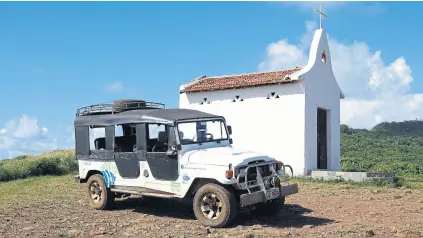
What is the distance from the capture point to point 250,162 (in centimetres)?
880

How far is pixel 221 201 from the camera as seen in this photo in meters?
8.46

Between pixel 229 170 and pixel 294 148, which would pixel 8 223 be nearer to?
pixel 229 170

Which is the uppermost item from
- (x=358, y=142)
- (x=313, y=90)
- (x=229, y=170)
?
(x=313, y=90)

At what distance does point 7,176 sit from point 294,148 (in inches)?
504

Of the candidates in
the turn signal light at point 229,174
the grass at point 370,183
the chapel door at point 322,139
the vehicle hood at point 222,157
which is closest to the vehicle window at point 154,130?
the vehicle hood at point 222,157

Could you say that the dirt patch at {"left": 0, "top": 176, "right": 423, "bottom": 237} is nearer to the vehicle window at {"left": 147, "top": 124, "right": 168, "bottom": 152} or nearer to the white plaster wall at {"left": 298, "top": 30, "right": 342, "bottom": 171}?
the vehicle window at {"left": 147, "top": 124, "right": 168, "bottom": 152}

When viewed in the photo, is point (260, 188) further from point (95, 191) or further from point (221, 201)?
point (95, 191)

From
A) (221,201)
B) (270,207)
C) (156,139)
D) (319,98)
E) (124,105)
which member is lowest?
(270,207)

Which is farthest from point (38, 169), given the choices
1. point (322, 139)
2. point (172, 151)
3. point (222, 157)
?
point (222, 157)

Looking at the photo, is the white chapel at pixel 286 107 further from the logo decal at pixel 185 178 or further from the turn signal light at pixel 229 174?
the turn signal light at pixel 229 174

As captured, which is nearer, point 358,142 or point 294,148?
point 294,148

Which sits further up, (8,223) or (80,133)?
(80,133)

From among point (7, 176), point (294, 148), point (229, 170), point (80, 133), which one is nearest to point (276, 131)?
point (294, 148)

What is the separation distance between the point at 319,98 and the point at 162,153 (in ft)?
35.6
